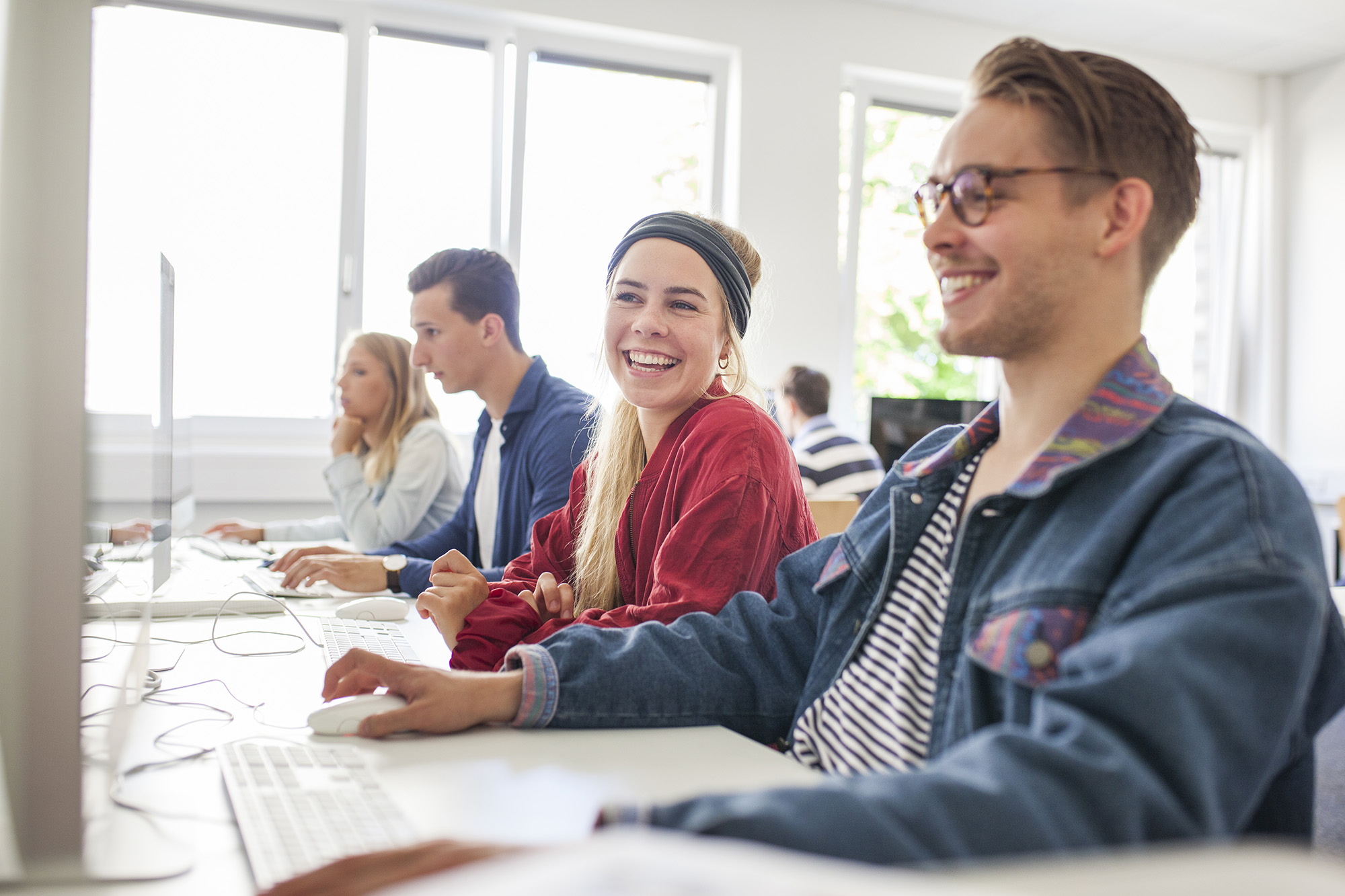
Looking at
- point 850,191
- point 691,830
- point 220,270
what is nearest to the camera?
point 691,830

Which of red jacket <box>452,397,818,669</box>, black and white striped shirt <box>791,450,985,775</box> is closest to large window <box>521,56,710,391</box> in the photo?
red jacket <box>452,397,818,669</box>

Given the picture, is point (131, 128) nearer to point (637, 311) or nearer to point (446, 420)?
point (637, 311)

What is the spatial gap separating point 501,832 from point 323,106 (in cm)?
399

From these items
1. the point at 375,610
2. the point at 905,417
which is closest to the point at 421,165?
the point at 905,417

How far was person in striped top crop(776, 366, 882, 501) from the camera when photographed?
3.45 m

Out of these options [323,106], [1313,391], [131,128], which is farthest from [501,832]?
[1313,391]

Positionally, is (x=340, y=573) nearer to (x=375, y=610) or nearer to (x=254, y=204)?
(x=375, y=610)

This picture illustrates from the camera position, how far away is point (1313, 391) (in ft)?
18.2

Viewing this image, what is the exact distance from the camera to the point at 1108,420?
85cm

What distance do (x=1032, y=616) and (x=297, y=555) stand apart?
1763 millimetres

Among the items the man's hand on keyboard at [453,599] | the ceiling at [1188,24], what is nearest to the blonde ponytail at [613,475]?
the man's hand on keyboard at [453,599]

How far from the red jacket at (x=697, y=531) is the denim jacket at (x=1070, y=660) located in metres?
0.11

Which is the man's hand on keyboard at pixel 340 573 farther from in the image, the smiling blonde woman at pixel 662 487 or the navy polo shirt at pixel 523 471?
the smiling blonde woman at pixel 662 487

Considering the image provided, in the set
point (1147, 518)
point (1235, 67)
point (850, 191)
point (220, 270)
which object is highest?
point (1235, 67)
